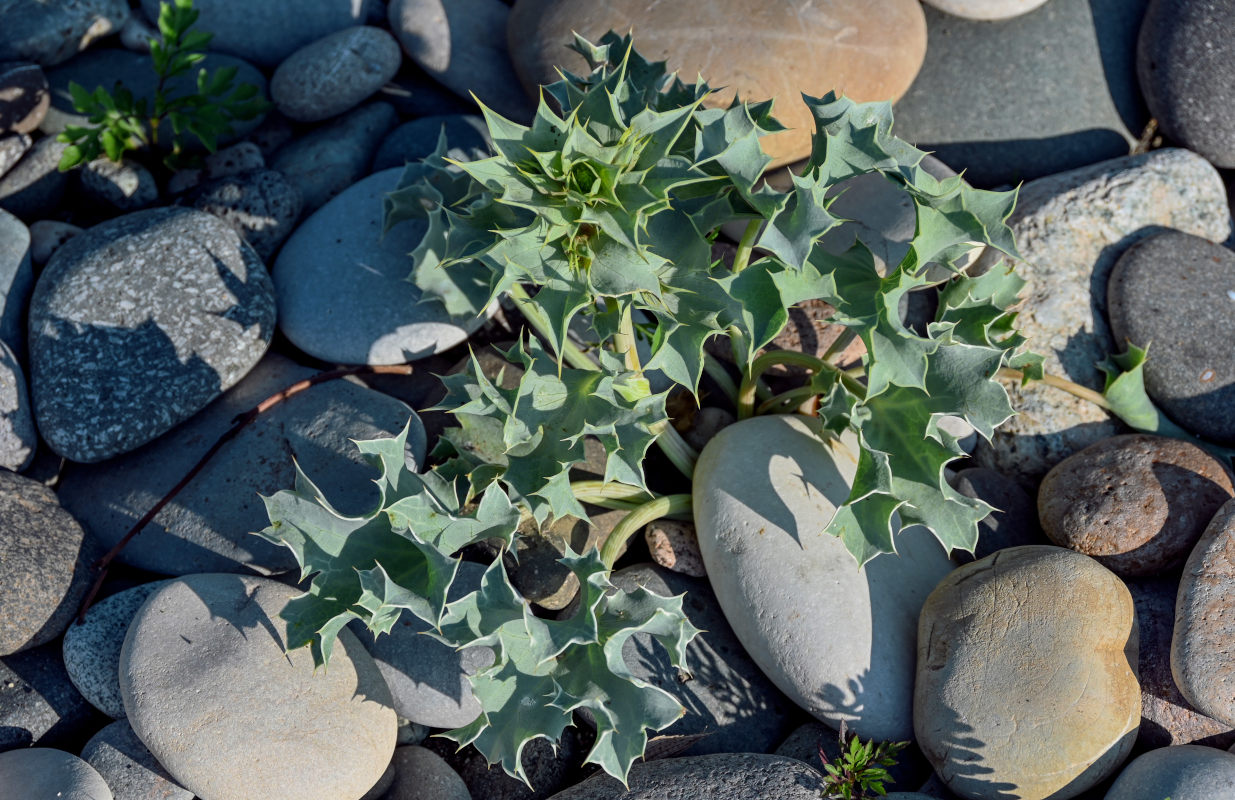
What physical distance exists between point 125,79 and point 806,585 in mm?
3648

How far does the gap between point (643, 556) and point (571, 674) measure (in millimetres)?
845

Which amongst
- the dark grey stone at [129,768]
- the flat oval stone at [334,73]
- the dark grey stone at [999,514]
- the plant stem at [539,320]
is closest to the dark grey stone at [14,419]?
the dark grey stone at [129,768]

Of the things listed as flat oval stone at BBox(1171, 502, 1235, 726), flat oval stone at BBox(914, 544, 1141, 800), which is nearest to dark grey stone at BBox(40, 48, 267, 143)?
flat oval stone at BBox(914, 544, 1141, 800)

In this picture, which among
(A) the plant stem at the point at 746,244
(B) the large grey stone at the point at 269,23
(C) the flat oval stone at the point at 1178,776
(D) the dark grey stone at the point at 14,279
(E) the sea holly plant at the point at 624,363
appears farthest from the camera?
(B) the large grey stone at the point at 269,23

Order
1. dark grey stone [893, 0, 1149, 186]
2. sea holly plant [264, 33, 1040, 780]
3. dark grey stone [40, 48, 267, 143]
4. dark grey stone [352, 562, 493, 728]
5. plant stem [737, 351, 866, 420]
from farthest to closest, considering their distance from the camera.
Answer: dark grey stone [40, 48, 267, 143] < dark grey stone [893, 0, 1149, 186] < plant stem [737, 351, 866, 420] < dark grey stone [352, 562, 493, 728] < sea holly plant [264, 33, 1040, 780]

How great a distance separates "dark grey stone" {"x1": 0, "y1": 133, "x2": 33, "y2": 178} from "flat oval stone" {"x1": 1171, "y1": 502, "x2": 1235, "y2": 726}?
446cm

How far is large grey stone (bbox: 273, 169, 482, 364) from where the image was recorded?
11.6 ft

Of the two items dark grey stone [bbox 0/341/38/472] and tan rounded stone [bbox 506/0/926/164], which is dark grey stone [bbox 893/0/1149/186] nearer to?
tan rounded stone [bbox 506/0/926/164]

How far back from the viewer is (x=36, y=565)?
119 inches

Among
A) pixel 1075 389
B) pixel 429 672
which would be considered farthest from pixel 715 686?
pixel 1075 389

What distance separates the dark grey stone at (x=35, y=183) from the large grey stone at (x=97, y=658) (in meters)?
1.80

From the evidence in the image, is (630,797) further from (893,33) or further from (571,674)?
(893,33)

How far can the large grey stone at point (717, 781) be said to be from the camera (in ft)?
8.65

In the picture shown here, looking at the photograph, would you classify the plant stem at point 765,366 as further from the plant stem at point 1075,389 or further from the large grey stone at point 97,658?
the large grey stone at point 97,658
